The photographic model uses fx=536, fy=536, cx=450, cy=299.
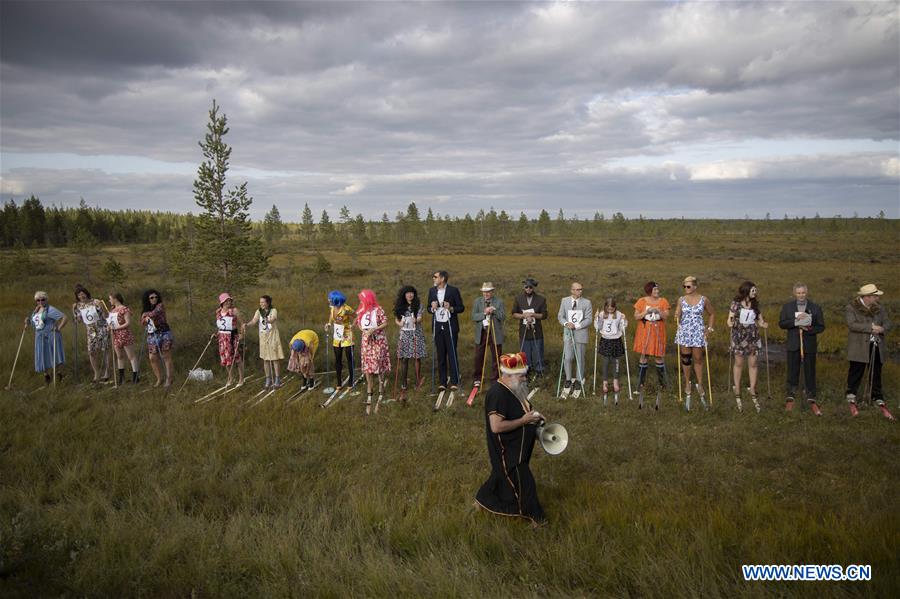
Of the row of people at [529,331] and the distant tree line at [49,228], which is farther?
the distant tree line at [49,228]

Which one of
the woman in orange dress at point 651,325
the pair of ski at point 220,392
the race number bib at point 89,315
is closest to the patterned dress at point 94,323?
the race number bib at point 89,315

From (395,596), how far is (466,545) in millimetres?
915

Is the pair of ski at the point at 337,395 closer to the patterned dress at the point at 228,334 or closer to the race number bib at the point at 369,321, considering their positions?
the race number bib at the point at 369,321

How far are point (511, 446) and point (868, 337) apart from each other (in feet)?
24.7

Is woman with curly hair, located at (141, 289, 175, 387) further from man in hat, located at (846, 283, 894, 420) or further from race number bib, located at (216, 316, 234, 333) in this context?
man in hat, located at (846, 283, 894, 420)

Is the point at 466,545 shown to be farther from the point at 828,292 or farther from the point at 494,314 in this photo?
the point at 828,292

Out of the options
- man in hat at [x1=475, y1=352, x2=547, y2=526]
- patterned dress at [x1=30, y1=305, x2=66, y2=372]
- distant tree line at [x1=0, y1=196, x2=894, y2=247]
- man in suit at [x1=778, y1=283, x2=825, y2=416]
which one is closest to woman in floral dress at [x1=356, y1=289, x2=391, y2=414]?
man in hat at [x1=475, y1=352, x2=547, y2=526]

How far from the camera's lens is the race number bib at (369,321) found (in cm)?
1012

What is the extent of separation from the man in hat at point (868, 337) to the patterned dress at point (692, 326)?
2313mm

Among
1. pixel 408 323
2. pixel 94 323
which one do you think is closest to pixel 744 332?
pixel 408 323

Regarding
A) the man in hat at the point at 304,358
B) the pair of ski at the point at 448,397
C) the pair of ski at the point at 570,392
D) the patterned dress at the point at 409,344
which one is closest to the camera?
the pair of ski at the point at 448,397

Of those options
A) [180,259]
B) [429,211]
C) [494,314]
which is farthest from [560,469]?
[429,211]

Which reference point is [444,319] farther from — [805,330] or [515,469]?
[805,330]

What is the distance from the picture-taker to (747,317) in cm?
970
